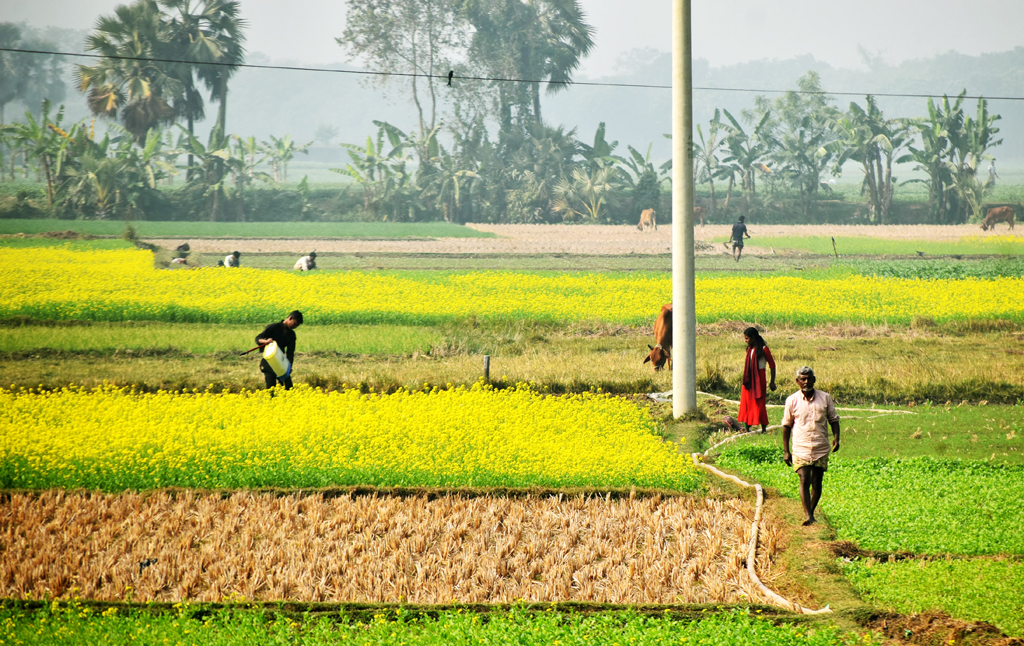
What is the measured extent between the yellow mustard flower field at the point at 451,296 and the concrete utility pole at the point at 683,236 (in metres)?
7.71

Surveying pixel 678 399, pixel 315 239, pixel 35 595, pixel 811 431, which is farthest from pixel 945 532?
pixel 315 239

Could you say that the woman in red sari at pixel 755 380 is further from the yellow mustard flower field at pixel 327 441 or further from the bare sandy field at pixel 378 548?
the bare sandy field at pixel 378 548

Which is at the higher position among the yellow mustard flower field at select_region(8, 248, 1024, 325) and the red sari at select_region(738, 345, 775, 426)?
the yellow mustard flower field at select_region(8, 248, 1024, 325)

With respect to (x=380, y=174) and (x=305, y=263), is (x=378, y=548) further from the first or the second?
(x=380, y=174)

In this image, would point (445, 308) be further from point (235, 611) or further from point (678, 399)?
point (235, 611)

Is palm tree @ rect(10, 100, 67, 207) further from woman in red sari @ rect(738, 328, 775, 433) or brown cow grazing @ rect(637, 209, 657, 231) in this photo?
woman in red sari @ rect(738, 328, 775, 433)

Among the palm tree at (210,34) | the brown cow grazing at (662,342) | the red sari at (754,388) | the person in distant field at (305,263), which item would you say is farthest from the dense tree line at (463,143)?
the red sari at (754,388)

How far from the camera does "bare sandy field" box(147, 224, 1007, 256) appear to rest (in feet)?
119

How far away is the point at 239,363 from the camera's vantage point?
1631cm

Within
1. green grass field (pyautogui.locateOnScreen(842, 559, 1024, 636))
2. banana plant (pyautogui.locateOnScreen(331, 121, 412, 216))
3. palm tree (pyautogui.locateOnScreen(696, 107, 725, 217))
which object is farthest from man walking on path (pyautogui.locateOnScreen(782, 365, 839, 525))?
palm tree (pyautogui.locateOnScreen(696, 107, 725, 217))

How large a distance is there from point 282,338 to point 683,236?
572cm

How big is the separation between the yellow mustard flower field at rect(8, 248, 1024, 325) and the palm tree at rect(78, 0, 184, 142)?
21.7 meters

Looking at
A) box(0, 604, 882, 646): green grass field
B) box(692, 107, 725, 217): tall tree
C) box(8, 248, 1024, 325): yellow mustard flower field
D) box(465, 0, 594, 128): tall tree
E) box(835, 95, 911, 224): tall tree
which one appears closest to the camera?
box(0, 604, 882, 646): green grass field

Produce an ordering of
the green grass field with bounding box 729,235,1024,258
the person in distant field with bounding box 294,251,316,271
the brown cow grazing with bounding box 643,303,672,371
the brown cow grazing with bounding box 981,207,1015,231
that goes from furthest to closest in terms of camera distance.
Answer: the brown cow grazing with bounding box 981,207,1015,231 < the green grass field with bounding box 729,235,1024,258 < the person in distant field with bounding box 294,251,316,271 < the brown cow grazing with bounding box 643,303,672,371
